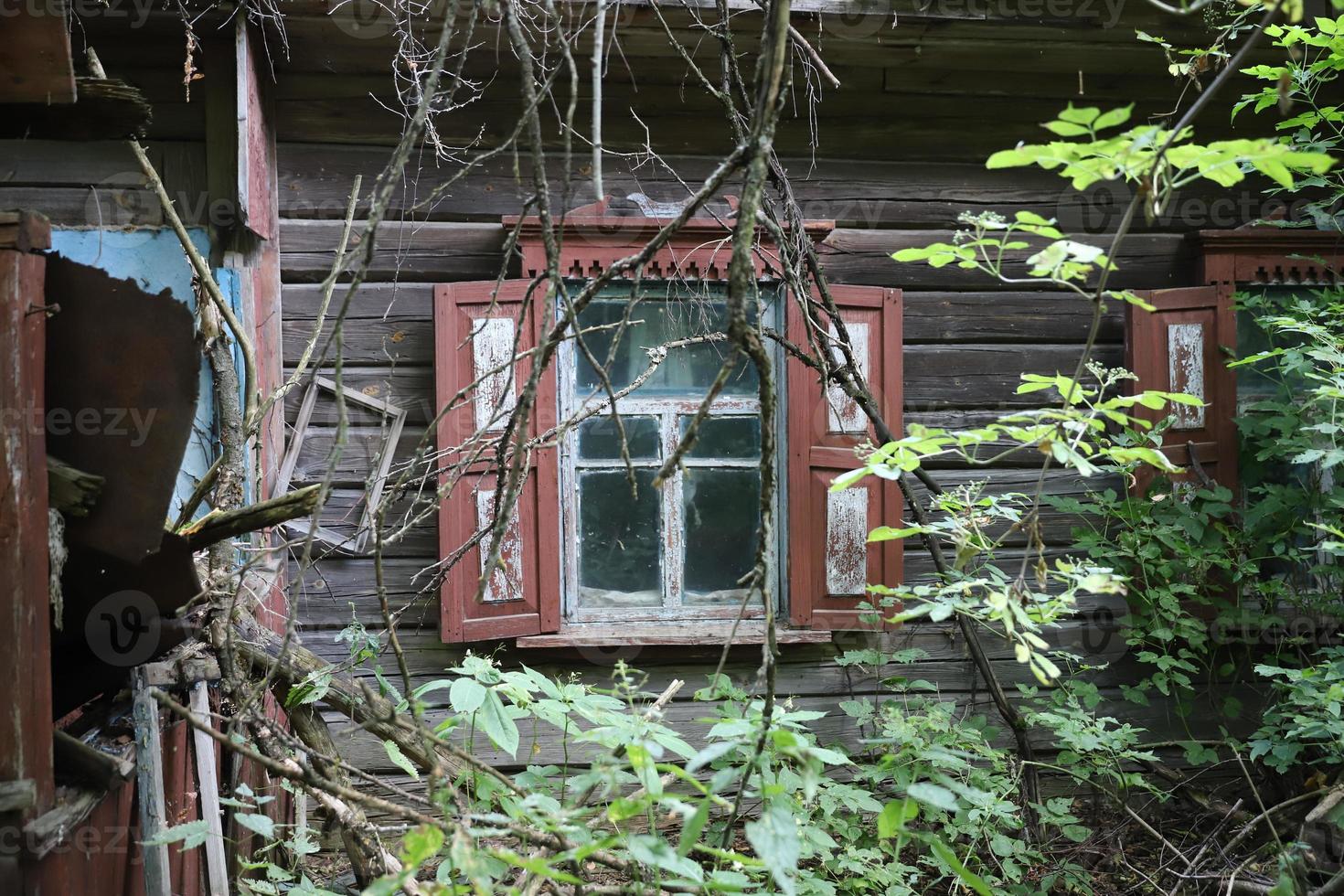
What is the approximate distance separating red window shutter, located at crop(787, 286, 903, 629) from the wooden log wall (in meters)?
0.22

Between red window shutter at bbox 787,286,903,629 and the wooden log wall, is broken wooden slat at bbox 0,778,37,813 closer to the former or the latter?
the wooden log wall

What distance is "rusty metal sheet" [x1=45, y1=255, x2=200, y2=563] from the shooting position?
1488 mm

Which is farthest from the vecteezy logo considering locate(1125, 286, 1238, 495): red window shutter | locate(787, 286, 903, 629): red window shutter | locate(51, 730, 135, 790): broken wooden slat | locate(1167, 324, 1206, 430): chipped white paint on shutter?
locate(1167, 324, 1206, 430): chipped white paint on shutter

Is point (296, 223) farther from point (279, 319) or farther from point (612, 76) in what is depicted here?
point (612, 76)

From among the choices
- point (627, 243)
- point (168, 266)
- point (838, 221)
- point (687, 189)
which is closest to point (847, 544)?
point (838, 221)

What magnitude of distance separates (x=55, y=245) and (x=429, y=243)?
4.38 feet

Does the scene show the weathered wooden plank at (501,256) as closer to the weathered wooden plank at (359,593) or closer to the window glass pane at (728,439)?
the window glass pane at (728,439)

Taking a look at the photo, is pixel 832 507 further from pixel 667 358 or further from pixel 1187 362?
pixel 1187 362

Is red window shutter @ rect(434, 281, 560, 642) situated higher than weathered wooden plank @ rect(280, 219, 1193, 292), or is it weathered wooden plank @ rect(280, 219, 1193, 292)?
weathered wooden plank @ rect(280, 219, 1193, 292)

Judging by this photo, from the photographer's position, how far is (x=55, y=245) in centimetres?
349

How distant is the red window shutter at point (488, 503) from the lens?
12.1 feet

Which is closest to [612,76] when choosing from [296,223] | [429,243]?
[429,243]

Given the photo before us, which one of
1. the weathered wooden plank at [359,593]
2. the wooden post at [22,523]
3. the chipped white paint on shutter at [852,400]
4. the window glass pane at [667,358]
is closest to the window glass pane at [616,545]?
the window glass pane at [667,358]

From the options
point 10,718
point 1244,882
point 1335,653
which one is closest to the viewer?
point 10,718
